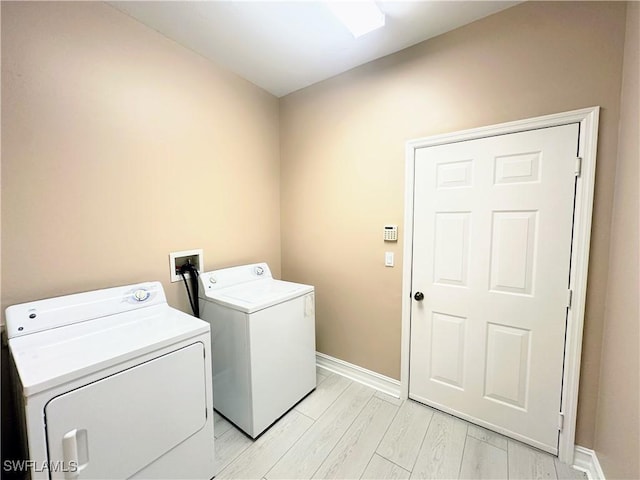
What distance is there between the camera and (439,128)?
1755 mm

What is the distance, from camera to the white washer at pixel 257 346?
5.37ft

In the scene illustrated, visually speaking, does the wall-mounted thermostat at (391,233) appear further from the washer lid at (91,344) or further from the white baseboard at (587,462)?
the white baseboard at (587,462)

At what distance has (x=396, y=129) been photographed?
1.92 meters

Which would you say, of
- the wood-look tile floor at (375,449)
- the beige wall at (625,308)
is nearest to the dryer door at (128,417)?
the wood-look tile floor at (375,449)

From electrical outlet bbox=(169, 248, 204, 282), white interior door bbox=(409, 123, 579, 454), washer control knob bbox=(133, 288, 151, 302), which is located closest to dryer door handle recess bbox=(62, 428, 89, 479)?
washer control knob bbox=(133, 288, 151, 302)

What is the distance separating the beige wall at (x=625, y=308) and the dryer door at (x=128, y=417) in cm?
185

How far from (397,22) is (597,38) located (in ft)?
3.27

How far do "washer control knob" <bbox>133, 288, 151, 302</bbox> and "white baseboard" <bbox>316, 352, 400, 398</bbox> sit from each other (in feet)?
5.09

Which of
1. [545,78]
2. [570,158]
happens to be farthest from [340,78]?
[570,158]

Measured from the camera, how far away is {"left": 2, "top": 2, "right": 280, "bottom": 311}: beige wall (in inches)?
49.3

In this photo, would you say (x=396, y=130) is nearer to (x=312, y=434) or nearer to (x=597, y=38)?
(x=597, y=38)

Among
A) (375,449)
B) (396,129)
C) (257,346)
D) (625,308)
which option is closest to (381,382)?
(375,449)

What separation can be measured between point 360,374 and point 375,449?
666 mm

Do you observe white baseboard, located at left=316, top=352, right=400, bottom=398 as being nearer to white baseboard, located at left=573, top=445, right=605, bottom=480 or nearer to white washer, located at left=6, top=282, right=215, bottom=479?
white baseboard, located at left=573, top=445, right=605, bottom=480
